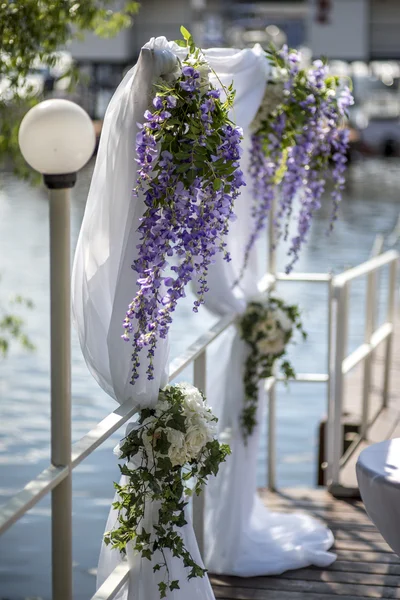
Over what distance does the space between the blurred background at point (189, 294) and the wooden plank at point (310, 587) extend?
0.83 m

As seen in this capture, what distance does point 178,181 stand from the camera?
6.70 ft

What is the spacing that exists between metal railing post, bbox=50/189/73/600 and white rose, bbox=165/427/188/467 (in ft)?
0.84

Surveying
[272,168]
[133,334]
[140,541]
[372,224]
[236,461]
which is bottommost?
A: [372,224]

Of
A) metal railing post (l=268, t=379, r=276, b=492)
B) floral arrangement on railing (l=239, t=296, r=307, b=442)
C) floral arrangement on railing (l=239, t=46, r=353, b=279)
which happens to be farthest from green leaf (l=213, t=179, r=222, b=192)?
metal railing post (l=268, t=379, r=276, b=492)

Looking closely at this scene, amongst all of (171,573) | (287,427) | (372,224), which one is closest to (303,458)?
(287,427)

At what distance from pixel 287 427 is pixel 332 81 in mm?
3929

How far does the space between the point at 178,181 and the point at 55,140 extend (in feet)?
0.90

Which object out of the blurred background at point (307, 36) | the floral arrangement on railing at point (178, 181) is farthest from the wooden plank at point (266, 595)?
the blurred background at point (307, 36)

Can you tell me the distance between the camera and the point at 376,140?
973 inches

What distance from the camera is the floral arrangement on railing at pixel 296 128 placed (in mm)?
3162

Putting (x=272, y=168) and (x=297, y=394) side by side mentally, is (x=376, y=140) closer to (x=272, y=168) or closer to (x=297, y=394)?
(x=297, y=394)

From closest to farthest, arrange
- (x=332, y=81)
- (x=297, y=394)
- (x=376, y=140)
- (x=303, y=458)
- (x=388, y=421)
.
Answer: (x=332, y=81) < (x=388, y=421) < (x=303, y=458) < (x=297, y=394) < (x=376, y=140)

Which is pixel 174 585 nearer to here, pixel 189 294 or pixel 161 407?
pixel 161 407

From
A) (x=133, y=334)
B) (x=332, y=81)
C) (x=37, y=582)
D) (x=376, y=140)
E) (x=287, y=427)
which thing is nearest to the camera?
(x=133, y=334)
